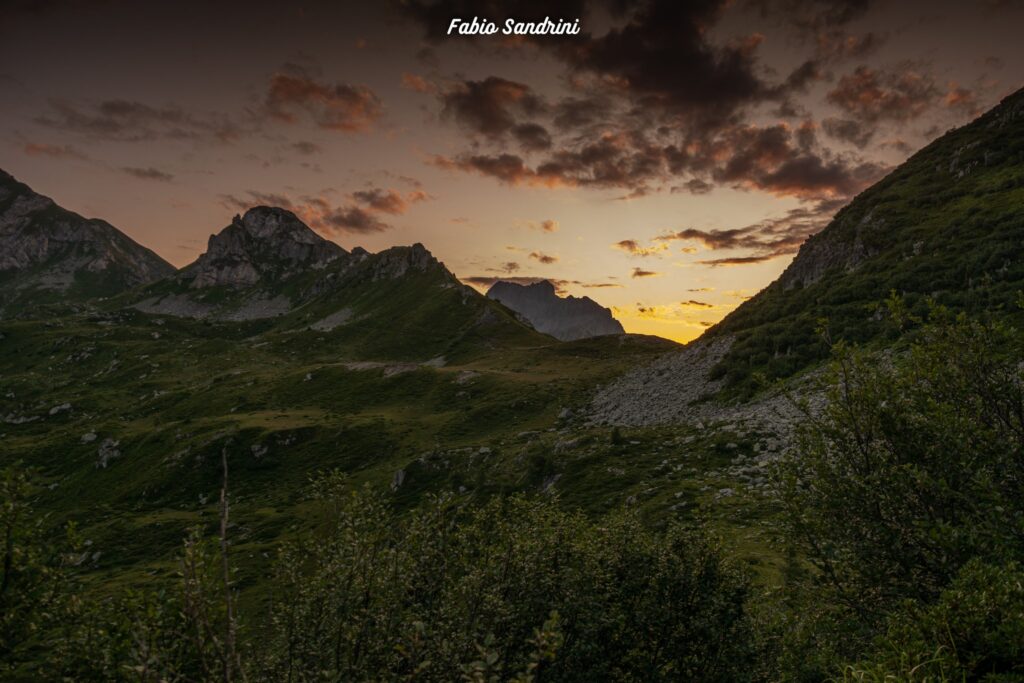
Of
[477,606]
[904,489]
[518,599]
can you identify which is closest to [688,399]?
[904,489]

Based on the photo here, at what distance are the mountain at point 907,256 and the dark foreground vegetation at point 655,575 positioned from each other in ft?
103

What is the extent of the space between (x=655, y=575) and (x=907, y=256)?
65566 mm

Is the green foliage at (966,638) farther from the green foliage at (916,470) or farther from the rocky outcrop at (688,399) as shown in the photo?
the rocky outcrop at (688,399)

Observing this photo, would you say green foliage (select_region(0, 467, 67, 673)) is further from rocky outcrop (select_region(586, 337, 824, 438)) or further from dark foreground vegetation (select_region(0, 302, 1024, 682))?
rocky outcrop (select_region(586, 337, 824, 438))

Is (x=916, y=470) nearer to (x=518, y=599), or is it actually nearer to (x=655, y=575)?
(x=655, y=575)

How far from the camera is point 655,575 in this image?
13594 mm

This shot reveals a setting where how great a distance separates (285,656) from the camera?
12.7 metres

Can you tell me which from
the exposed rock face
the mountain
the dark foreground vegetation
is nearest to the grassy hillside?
the dark foreground vegetation

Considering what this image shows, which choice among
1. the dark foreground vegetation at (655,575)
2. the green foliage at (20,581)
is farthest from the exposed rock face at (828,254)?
the green foliage at (20,581)

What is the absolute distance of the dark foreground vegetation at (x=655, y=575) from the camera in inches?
430

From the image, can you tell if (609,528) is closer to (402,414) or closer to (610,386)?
(610,386)

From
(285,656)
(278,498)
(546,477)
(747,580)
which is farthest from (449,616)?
(278,498)

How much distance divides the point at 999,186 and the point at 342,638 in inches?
3451

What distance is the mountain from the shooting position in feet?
157
